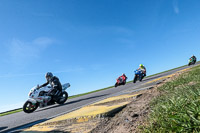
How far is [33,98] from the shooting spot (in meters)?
7.83

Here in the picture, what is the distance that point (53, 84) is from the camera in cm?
871

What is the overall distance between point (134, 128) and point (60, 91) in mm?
7787

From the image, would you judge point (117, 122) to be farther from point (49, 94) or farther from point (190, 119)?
point (49, 94)

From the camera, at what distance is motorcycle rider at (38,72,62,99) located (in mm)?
8539

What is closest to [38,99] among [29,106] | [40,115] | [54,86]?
[29,106]

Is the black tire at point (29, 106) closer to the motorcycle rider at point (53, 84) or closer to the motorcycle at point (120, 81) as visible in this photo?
the motorcycle rider at point (53, 84)

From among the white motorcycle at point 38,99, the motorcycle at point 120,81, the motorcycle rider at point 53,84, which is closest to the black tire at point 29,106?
the white motorcycle at point 38,99

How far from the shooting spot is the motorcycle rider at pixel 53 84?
8.54 meters

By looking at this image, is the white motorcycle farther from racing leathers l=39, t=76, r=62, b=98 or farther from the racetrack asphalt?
the racetrack asphalt

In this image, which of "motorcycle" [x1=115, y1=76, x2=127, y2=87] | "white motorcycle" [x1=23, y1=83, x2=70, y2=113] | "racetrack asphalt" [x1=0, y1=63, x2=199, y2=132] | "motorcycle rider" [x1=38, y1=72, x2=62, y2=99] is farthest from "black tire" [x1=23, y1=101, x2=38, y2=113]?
"motorcycle" [x1=115, y1=76, x2=127, y2=87]

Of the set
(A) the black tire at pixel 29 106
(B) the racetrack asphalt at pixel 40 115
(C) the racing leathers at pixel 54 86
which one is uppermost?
(C) the racing leathers at pixel 54 86

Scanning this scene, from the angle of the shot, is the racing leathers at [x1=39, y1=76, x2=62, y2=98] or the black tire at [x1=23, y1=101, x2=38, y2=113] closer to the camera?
the black tire at [x1=23, y1=101, x2=38, y2=113]

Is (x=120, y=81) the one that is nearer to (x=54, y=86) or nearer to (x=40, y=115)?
(x=54, y=86)

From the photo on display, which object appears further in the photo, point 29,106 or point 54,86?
point 54,86
